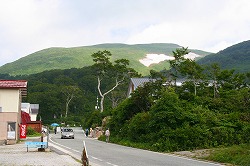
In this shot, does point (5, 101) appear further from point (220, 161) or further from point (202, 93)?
point (220, 161)

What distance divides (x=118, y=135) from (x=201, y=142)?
13.6 metres

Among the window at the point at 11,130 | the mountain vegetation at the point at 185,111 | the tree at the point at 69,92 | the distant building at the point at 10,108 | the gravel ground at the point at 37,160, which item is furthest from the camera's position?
the tree at the point at 69,92

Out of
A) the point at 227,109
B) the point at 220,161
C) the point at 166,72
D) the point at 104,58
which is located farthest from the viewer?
the point at 104,58

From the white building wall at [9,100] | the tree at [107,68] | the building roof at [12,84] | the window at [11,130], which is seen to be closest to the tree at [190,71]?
the building roof at [12,84]

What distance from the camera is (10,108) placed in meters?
31.2

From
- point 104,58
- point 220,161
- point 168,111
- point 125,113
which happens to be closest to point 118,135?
point 125,113

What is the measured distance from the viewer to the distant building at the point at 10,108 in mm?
30734

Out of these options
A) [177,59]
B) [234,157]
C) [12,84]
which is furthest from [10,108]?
[234,157]

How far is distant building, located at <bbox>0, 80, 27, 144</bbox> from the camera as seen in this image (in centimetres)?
3073

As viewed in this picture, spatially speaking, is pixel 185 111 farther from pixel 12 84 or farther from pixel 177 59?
pixel 12 84

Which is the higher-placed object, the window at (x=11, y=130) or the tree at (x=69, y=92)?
the tree at (x=69, y=92)

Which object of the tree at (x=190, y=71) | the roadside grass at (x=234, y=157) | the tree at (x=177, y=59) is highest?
the tree at (x=177, y=59)

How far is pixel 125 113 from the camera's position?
116 feet

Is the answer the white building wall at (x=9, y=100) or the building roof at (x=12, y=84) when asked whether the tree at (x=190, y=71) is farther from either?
the white building wall at (x=9, y=100)
